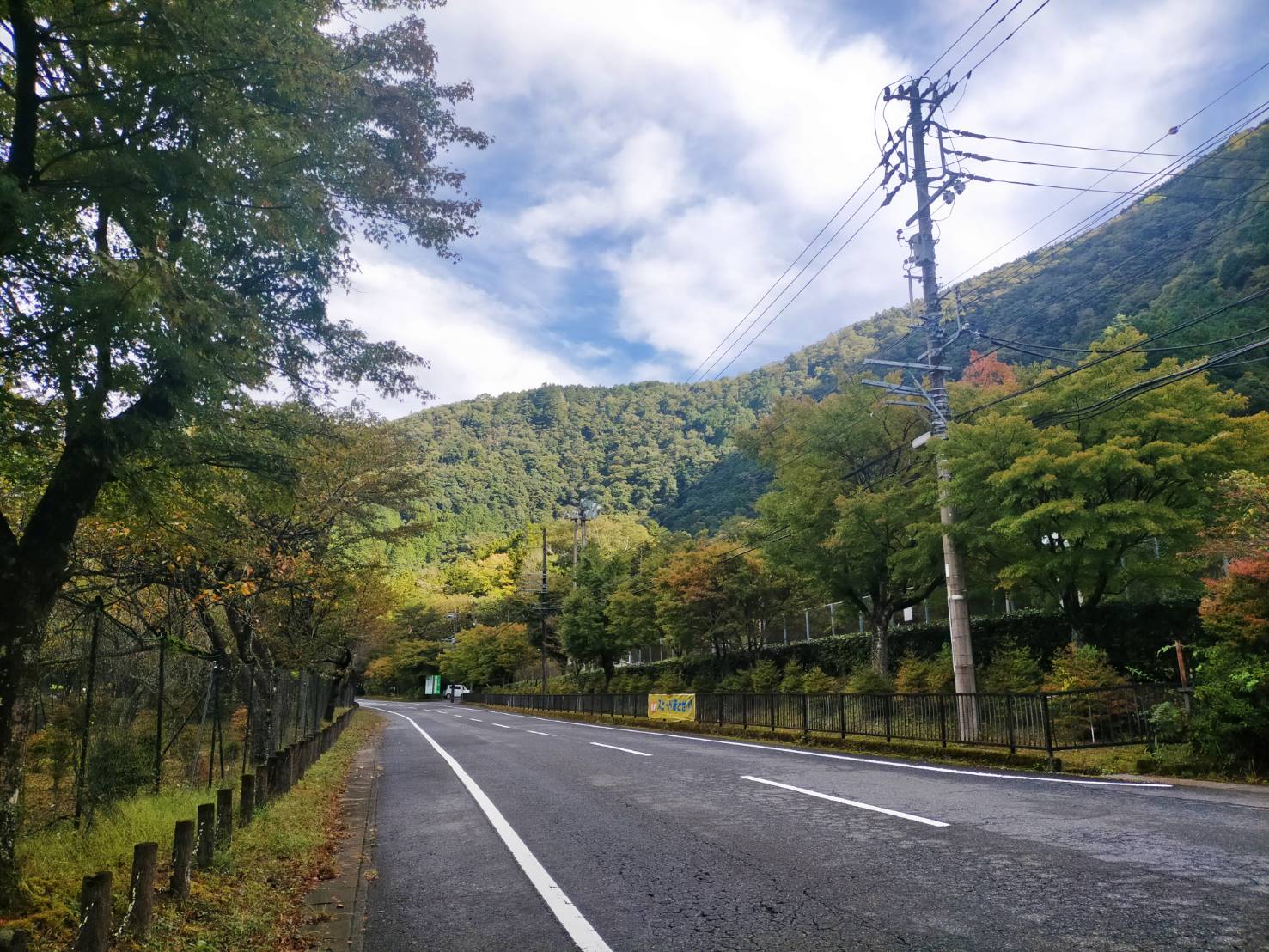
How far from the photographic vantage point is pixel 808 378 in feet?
207

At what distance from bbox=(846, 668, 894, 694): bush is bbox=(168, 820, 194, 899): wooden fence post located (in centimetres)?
2014

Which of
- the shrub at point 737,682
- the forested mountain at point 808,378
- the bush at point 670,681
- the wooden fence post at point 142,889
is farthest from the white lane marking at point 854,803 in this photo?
the bush at point 670,681

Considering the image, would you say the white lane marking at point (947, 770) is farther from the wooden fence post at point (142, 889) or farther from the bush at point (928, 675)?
the wooden fence post at point (142, 889)

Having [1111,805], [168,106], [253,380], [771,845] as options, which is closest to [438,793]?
[771,845]

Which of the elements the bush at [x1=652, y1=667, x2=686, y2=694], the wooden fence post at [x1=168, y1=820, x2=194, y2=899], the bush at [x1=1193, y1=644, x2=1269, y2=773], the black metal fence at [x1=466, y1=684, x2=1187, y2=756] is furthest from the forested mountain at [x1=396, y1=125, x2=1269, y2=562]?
the bush at [x1=652, y1=667, x2=686, y2=694]

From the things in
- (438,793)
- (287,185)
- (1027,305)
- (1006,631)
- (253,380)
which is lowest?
(438,793)

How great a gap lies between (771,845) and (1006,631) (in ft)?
65.1

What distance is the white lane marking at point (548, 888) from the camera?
14.6ft

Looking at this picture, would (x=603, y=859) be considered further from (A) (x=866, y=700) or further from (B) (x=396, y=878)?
(A) (x=866, y=700)

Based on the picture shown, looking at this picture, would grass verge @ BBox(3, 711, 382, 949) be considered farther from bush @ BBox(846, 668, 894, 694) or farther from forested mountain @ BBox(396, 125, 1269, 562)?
bush @ BBox(846, 668, 894, 694)

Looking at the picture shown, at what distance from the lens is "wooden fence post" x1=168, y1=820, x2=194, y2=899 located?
15.9ft

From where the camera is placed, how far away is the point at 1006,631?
23.6m

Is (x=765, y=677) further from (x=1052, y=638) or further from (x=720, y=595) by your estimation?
(x=1052, y=638)

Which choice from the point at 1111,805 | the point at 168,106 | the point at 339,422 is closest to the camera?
the point at 168,106
